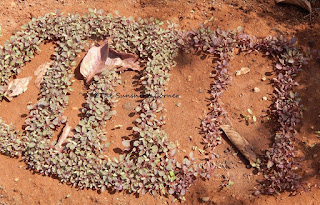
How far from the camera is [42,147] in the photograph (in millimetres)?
3439

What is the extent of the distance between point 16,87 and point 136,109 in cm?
166

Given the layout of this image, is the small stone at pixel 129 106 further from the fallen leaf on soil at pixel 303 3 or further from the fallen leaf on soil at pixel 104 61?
the fallen leaf on soil at pixel 303 3

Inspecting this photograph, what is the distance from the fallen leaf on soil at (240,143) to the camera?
3.28 m

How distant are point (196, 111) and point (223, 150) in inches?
21.7

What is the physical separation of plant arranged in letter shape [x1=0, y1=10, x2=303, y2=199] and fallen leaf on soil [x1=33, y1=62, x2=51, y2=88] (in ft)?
0.34

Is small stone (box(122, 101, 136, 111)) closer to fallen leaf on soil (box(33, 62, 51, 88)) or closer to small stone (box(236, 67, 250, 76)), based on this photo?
fallen leaf on soil (box(33, 62, 51, 88))

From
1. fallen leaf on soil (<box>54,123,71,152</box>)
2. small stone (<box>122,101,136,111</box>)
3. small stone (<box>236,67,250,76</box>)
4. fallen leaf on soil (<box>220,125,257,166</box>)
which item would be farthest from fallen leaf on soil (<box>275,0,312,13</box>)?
fallen leaf on soil (<box>54,123,71,152</box>)

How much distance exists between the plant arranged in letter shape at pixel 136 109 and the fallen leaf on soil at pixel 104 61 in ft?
0.33

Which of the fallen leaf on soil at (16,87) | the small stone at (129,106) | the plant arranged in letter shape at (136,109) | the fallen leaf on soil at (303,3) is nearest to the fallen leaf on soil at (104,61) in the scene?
the plant arranged in letter shape at (136,109)

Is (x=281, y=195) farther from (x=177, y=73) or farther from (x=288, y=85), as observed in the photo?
(x=177, y=73)

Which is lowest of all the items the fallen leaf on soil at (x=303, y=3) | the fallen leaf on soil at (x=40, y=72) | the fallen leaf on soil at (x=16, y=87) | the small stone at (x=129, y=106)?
the small stone at (x=129, y=106)

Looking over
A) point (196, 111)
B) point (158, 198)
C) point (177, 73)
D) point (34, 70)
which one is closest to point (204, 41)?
point (177, 73)

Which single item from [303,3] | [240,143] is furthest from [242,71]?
[303,3]

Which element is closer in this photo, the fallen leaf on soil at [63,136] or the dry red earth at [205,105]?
the dry red earth at [205,105]
